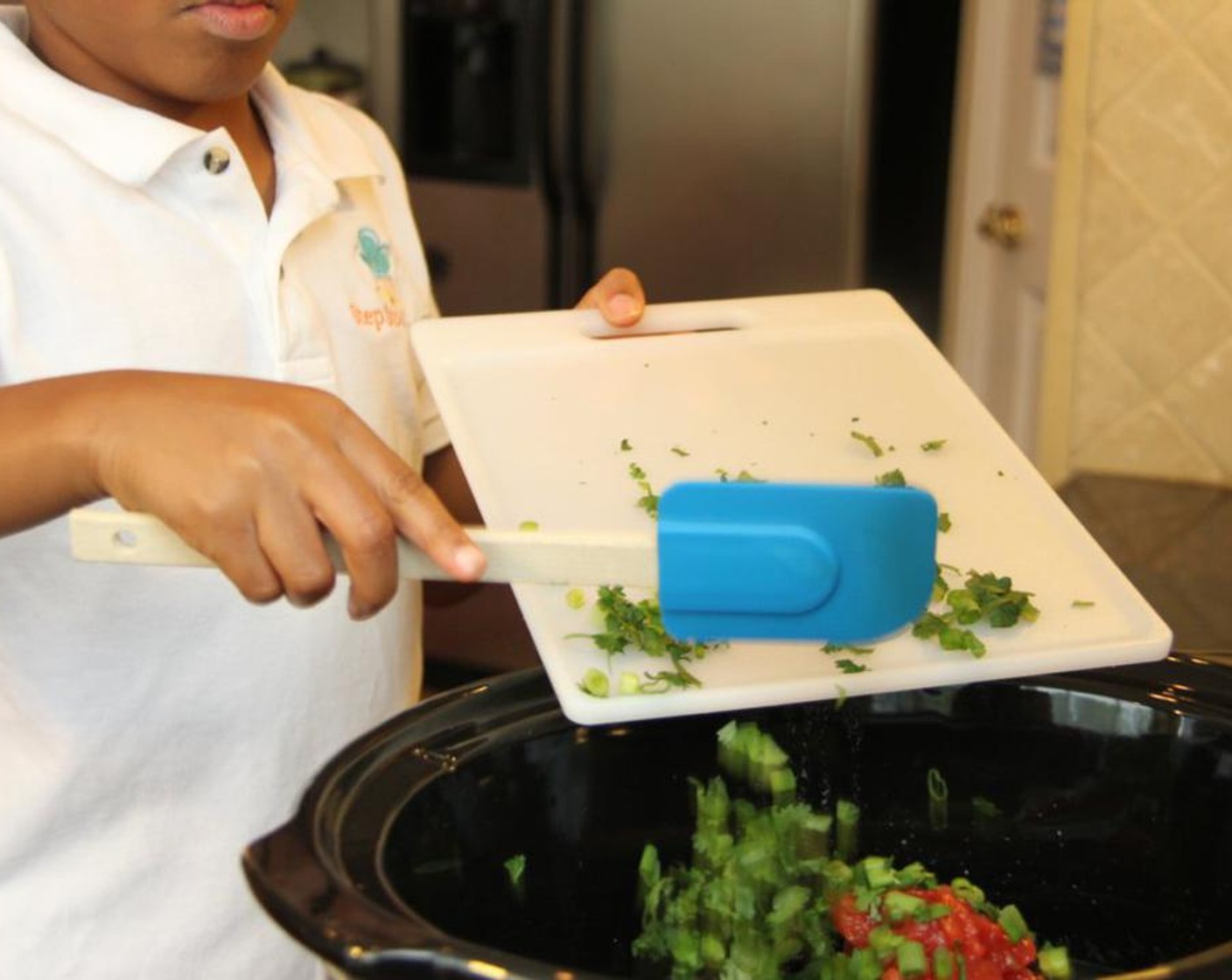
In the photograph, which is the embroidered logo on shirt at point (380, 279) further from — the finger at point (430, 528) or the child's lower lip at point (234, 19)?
the finger at point (430, 528)

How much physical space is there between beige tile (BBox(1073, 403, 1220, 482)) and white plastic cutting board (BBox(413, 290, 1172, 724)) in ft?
2.01

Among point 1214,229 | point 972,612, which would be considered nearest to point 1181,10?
point 1214,229

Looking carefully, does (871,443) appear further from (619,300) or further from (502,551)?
(502,551)

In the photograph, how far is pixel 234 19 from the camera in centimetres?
104

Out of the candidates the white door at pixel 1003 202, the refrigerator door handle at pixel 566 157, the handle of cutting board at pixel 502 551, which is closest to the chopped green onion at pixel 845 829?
the handle of cutting board at pixel 502 551

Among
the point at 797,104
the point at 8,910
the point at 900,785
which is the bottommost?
the point at 8,910

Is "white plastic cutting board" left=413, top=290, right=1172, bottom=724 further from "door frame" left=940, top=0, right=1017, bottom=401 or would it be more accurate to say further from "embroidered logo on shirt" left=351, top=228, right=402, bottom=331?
"door frame" left=940, top=0, right=1017, bottom=401

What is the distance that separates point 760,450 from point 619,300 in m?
0.17

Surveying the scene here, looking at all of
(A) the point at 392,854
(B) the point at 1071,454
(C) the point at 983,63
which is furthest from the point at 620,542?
(C) the point at 983,63

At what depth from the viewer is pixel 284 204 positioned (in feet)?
3.88

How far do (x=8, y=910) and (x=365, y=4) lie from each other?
200 centimetres

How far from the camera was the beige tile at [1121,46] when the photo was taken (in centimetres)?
168

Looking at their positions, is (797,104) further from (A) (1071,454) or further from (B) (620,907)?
(B) (620,907)

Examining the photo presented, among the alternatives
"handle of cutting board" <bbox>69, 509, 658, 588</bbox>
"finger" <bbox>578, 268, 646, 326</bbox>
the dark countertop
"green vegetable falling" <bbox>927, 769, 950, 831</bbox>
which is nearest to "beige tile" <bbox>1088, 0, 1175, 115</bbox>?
the dark countertop
